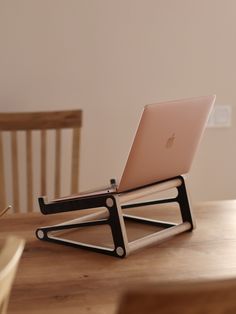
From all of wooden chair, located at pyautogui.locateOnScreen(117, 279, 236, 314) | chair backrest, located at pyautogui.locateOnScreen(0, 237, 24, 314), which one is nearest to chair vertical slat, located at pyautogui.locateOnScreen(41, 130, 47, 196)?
chair backrest, located at pyautogui.locateOnScreen(0, 237, 24, 314)

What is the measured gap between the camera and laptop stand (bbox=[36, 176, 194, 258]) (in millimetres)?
1372

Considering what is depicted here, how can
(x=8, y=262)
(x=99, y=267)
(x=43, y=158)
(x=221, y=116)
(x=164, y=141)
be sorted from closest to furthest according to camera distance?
1. (x=8, y=262)
2. (x=99, y=267)
3. (x=164, y=141)
4. (x=43, y=158)
5. (x=221, y=116)

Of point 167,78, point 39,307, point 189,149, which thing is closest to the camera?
point 39,307

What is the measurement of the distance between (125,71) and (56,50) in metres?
0.30

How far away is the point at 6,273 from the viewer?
68cm

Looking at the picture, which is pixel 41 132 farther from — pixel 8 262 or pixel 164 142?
pixel 8 262

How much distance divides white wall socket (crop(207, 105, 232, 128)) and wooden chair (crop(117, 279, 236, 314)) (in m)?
1.99

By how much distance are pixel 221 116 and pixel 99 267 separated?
1407mm

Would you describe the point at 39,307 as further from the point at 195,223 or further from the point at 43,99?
the point at 43,99

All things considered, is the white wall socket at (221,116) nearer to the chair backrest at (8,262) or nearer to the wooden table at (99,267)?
the wooden table at (99,267)

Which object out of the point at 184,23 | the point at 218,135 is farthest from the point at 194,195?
the point at 184,23

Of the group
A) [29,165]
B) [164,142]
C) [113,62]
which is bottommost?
[29,165]

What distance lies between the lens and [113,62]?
8.00 feet

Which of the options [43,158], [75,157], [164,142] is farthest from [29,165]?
[164,142]
